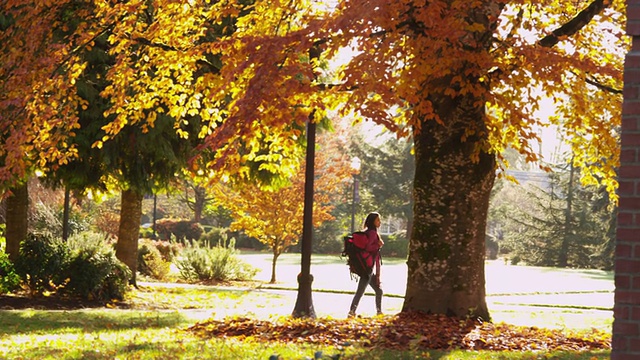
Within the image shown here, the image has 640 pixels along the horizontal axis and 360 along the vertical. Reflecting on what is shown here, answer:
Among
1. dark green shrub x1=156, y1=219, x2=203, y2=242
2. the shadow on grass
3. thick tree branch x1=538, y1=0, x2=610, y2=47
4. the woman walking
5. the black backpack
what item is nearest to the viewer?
thick tree branch x1=538, y1=0, x2=610, y2=47

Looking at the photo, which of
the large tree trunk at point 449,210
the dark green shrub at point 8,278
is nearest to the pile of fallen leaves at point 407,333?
the large tree trunk at point 449,210

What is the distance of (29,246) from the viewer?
52.1ft

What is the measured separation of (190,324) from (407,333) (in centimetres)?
414

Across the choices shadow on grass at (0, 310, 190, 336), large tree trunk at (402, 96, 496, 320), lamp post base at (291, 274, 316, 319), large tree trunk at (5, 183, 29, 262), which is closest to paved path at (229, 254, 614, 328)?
lamp post base at (291, 274, 316, 319)

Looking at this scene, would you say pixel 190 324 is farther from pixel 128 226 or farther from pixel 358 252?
pixel 128 226

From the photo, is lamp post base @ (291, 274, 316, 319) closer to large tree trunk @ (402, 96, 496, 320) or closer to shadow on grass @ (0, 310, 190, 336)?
shadow on grass @ (0, 310, 190, 336)

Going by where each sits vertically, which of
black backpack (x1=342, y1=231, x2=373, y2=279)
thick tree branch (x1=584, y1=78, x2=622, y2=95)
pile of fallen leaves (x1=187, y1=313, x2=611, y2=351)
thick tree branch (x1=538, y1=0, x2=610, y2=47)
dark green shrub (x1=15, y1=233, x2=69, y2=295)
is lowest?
pile of fallen leaves (x1=187, y1=313, x2=611, y2=351)

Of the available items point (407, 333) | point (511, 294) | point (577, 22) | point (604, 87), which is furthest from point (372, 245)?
point (511, 294)


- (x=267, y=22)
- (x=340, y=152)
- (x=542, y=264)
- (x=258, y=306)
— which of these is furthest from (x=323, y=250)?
(x=267, y=22)

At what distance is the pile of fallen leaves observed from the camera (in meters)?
9.44

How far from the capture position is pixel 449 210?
1093 centimetres

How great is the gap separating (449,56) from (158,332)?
4998 millimetres

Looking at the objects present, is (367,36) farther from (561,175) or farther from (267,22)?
(561,175)

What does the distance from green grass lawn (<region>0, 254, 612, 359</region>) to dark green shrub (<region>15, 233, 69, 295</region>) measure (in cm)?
130
